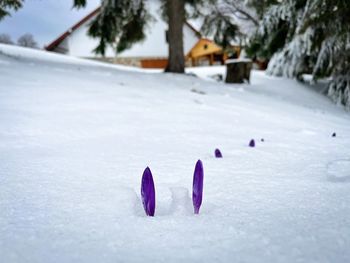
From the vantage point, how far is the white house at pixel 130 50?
26.0 metres

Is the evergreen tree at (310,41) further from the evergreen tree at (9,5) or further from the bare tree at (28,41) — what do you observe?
the bare tree at (28,41)

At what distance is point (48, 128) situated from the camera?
210 centimetres

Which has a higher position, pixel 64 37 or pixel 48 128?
pixel 64 37

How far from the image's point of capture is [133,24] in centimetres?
928

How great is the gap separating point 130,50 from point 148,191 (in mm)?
26022

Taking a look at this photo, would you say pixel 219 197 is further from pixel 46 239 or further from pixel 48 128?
pixel 48 128

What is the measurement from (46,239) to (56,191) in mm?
339

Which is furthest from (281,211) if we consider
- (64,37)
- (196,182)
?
(64,37)

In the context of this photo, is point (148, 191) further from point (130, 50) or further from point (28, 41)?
point (28, 41)

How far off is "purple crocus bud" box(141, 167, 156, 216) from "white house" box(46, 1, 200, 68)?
25.3 metres

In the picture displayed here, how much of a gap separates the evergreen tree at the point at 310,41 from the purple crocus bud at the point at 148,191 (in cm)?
556

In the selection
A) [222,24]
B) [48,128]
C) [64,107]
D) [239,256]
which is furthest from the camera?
[222,24]

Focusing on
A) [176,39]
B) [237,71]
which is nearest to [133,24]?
[176,39]

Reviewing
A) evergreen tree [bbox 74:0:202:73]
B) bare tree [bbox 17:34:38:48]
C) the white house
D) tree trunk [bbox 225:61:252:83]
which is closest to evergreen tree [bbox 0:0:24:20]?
evergreen tree [bbox 74:0:202:73]
